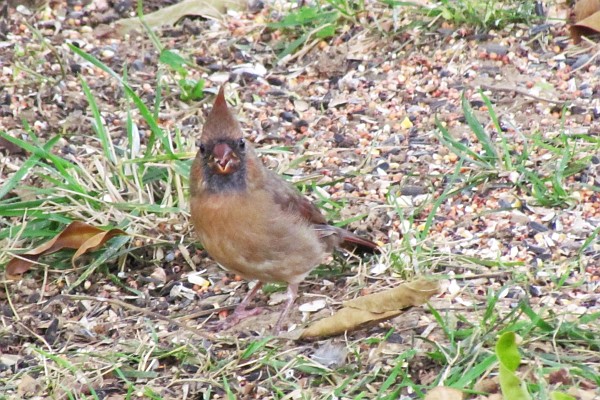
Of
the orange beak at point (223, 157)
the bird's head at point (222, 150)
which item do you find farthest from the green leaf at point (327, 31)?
the orange beak at point (223, 157)

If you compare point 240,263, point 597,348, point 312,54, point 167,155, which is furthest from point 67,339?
point 312,54

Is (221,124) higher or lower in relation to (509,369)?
higher

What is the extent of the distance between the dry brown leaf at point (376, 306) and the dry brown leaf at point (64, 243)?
1.17 m

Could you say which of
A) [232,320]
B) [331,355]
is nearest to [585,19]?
[232,320]

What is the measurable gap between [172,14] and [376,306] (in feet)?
10.4

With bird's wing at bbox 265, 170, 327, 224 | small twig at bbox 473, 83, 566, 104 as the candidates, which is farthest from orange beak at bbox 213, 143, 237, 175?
small twig at bbox 473, 83, 566, 104

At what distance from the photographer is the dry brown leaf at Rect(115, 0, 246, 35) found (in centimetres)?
649

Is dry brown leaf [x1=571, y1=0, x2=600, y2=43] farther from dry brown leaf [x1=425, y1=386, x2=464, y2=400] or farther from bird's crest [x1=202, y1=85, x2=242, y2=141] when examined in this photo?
dry brown leaf [x1=425, y1=386, x2=464, y2=400]

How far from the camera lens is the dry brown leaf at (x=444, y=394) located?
10.8ft

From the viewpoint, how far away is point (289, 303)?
4496 millimetres

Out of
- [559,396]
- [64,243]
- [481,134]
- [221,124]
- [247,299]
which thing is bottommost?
[247,299]

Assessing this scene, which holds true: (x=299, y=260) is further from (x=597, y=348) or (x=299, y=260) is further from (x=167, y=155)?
(x=597, y=348)

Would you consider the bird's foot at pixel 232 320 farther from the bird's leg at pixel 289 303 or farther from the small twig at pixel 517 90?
the small twig at pixel 517 90

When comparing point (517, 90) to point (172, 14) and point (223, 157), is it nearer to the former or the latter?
point (223, 157)
